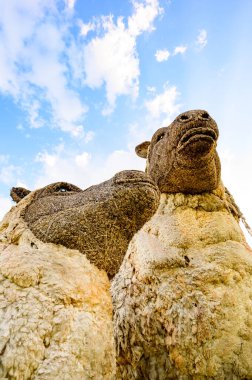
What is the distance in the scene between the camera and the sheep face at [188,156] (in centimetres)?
478

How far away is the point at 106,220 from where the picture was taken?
2154 mm

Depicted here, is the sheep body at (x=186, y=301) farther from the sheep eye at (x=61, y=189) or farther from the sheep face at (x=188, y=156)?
the sheep eye at (x=61, y=189)

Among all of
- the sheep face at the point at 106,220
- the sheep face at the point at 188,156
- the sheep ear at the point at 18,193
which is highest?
the sheep face at the point at 188,156

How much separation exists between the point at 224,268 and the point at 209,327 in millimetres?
824

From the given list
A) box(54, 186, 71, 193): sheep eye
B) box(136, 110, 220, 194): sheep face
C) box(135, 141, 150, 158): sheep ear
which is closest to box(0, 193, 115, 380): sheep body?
box(54, 186, 71, 193): sheep eye

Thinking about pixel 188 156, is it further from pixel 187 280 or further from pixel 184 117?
pixel 187 280

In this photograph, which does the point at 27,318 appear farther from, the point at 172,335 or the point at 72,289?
the point at 172,335

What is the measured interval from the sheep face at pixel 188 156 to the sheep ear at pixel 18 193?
9.15 ft

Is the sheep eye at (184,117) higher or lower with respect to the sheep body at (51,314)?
higher

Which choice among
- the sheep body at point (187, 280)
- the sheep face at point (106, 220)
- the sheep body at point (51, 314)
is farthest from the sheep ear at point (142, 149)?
the sheep body at point (51, 314)

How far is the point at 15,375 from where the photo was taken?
1.42 m

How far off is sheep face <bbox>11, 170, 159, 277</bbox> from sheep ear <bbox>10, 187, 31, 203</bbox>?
69cm

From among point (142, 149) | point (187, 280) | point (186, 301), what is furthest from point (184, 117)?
point (186, 301)

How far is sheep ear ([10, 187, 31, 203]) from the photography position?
2.88 m
